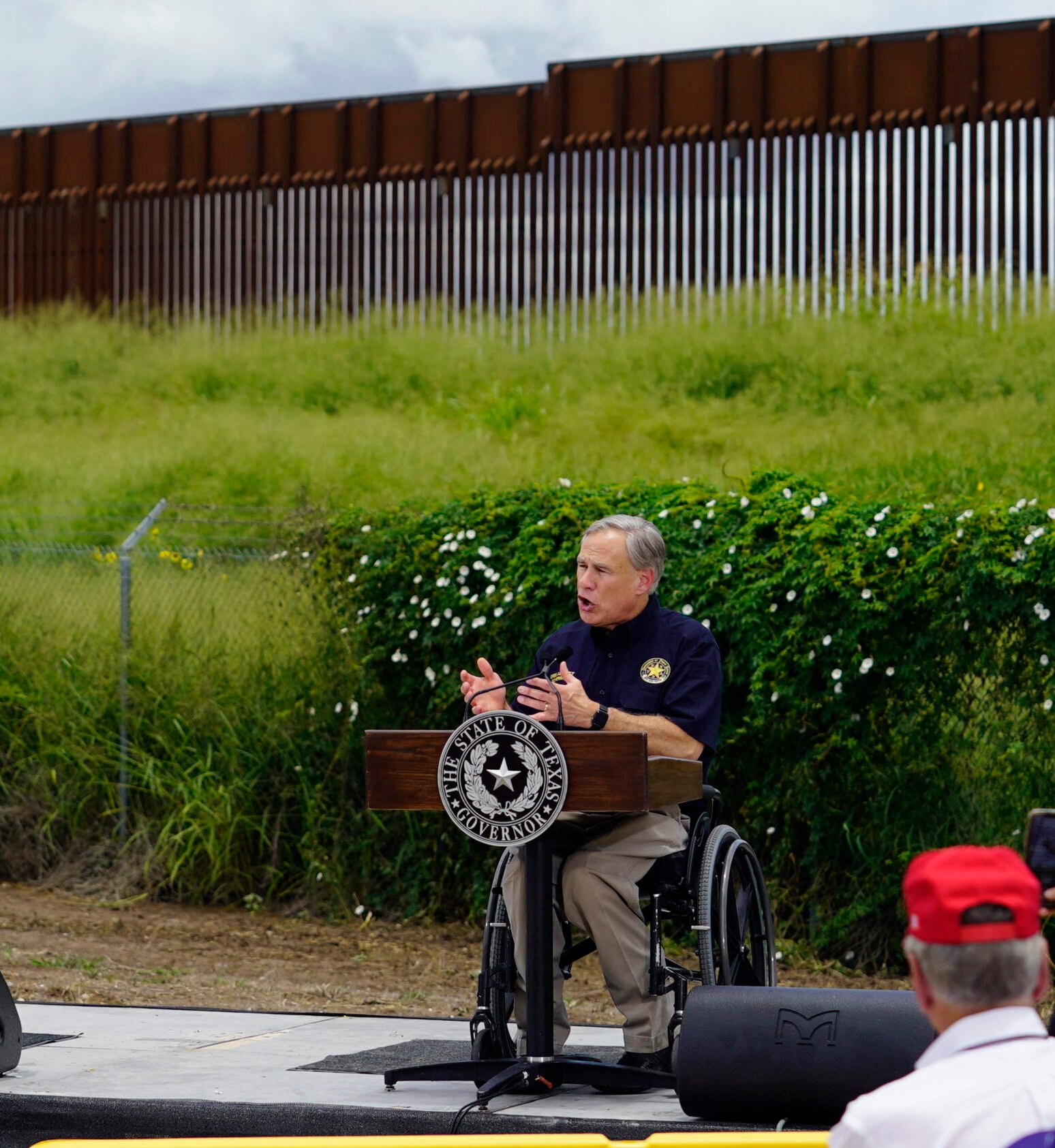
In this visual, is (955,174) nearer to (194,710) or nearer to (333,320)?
(333,320)

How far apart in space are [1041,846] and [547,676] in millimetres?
1991

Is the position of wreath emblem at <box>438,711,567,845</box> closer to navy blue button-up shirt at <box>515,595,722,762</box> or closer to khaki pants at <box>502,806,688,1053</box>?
khaki pants at <box>502,806,688,1053</box>

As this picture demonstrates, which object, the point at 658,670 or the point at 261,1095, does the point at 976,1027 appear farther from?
the point at 658,670

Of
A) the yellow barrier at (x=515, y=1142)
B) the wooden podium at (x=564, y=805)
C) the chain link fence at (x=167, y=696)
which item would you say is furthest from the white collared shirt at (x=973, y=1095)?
the chain link fence at (x=167, y=696)

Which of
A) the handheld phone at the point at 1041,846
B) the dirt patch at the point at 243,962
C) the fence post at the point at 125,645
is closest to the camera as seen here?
the handheld phone at the point at 1041,846

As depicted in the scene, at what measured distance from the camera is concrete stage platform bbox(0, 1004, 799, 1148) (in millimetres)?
3850

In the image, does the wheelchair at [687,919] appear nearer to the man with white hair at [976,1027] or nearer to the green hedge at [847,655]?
the green hedge at [847,655]

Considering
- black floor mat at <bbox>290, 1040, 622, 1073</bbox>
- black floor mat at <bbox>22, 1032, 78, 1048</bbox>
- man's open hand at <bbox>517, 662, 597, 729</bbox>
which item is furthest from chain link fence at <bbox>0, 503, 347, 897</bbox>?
man's open hand at <bbox>517, 662, 597, 729</bbox>

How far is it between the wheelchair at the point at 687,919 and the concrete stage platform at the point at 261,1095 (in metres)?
0.23

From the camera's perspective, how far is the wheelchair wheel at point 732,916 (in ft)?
14.0

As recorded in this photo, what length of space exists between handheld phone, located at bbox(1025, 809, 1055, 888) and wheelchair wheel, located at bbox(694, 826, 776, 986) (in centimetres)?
140

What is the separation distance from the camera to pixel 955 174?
641 inches

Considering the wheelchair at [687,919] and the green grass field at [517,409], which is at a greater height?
the green grass field at [517,409]

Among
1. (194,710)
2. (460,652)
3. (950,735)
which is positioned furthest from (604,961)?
(194,710)
